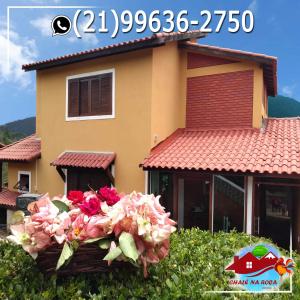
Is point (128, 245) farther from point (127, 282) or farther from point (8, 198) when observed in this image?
point (8, 198)

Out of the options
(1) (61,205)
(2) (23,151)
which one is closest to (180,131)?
(2) (23,151)

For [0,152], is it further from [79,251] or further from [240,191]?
[79,251]

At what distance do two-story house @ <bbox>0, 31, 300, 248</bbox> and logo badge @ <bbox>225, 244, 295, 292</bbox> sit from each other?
621 cm

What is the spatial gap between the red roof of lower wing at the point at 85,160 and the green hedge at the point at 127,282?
26.0 feet

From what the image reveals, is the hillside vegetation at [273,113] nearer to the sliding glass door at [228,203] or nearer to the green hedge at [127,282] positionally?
the sliding glass door at [228,203]

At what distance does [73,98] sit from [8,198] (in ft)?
19.2

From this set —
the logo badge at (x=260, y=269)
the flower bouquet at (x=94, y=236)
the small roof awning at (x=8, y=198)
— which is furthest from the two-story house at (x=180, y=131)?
the flower bouquet at (x=94, y=236)

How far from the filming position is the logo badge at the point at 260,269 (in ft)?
8.27

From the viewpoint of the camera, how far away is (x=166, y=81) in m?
11.4

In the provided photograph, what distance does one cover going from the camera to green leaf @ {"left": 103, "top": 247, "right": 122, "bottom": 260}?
7.66ft

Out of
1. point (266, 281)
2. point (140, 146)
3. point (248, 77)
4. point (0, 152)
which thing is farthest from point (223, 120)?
point (0, 152)

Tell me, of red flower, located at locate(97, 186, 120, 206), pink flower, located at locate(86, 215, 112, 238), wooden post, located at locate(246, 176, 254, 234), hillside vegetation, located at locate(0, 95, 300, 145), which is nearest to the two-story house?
wooden post, located at locate(246, 176, 254, 234)

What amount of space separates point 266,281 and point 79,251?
1.52m

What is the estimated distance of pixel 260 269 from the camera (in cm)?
250
